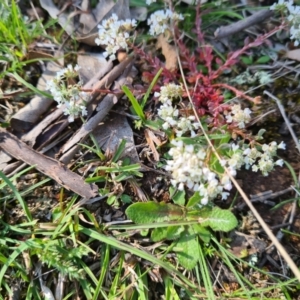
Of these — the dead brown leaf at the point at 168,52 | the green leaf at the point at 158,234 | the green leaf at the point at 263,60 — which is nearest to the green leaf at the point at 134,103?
the dead brown leaf at the point at 168,52

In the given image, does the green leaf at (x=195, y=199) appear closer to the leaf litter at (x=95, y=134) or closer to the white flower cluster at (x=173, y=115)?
the leaf litter at (x=95, y=134)

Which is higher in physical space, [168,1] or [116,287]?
[168,1]

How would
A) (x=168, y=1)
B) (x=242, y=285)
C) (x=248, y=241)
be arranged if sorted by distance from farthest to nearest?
(x=168, y=1) < (x=248, y=241) < (x=242, y=285)

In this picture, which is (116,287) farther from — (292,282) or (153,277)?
(292,282)

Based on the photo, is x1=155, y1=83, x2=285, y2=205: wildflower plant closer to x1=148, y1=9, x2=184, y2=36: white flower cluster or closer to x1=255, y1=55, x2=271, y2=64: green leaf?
x1=148, y1=9, x2=184, y2=36: white flower cluster

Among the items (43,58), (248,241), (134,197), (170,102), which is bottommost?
(248,241)

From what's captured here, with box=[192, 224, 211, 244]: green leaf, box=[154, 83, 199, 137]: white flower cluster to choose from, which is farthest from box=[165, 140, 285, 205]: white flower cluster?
box=[192, 224, 211, 244]: green leaf

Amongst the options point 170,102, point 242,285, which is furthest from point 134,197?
point 242,285
